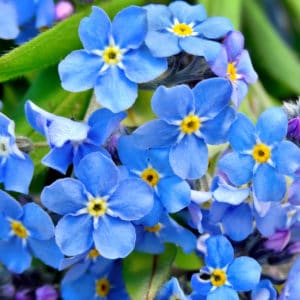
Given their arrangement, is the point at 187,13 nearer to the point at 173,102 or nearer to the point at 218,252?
the point at 173,102

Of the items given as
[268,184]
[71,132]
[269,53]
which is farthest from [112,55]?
[269,53]

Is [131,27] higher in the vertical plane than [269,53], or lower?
higher

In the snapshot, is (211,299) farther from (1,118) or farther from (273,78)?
(273,78)

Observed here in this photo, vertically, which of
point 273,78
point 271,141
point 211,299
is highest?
point 271,141

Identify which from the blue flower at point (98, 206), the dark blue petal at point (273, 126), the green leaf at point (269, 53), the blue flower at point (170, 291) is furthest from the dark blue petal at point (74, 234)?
the green leaf at point (269, 53)

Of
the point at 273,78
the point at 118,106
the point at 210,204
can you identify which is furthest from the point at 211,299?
the point at 273,78

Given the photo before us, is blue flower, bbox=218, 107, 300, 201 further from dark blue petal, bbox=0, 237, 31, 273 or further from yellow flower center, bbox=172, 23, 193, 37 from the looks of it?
dark blue petal, bbox=0, 237, 31, 273

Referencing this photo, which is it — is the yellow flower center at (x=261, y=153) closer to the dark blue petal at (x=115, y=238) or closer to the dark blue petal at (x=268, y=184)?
the dark blue petal at (x=268, y=184)
